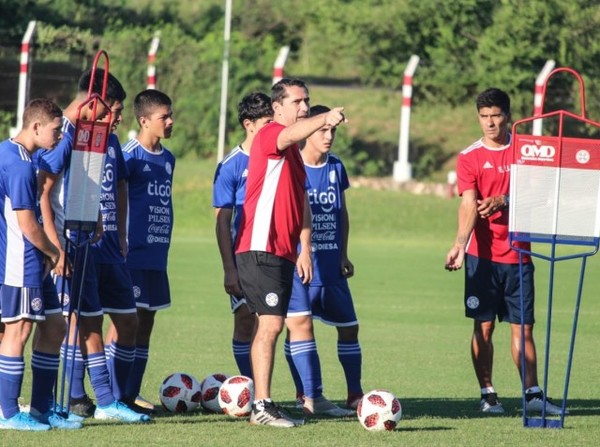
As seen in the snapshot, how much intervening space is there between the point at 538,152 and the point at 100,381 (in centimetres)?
332

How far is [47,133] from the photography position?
7.74 m

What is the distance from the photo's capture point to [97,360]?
8.48m

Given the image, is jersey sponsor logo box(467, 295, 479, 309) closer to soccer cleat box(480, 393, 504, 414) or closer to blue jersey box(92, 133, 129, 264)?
soccer cleat box(480, 393, 504, 414)

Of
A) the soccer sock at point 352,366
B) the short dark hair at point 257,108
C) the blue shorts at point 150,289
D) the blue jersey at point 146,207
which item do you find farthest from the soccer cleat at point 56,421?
the short dark hair at point 257,108

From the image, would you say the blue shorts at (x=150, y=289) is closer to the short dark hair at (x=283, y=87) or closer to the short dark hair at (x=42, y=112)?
the short dark hair at (x=283, y=87)

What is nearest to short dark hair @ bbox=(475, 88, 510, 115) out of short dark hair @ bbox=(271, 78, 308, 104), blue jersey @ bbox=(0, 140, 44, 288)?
short dark hair @ bbox=(271, 78, 308, 104)

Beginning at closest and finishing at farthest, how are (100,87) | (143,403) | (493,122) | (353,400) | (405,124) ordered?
(100,87) → (143,403) → (353,400) → (493,122) → (405,124)

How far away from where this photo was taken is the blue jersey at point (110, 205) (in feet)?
29.0

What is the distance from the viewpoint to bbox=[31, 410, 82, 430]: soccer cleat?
7.91 metres

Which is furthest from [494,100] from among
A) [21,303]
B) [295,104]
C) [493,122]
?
[21,303]

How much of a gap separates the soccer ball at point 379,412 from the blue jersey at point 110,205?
211cm

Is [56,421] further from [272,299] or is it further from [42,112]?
[42,112]

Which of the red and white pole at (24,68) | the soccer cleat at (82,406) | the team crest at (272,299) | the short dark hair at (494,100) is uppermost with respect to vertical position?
the red and white pole at (24,68)

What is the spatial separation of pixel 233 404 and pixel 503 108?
10.3 feet
